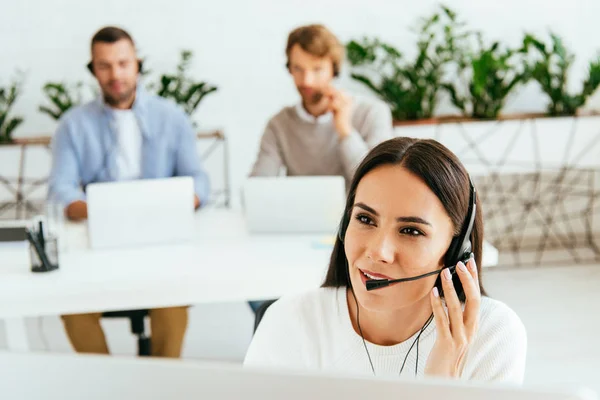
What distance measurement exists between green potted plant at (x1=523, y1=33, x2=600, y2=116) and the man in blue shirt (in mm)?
2158

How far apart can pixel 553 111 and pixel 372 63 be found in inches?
42.4

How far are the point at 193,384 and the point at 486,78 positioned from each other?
3.86m

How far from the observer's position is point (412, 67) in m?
4.30

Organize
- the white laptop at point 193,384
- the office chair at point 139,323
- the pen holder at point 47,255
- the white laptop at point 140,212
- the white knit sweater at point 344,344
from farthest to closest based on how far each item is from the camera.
A: 1. the office chair at point 139,323
2. the white laptop at point 140,212
3. the pen holder at point 47,255
4. the white knit sweater at point 344,344
5. the white laptop at point 193,384

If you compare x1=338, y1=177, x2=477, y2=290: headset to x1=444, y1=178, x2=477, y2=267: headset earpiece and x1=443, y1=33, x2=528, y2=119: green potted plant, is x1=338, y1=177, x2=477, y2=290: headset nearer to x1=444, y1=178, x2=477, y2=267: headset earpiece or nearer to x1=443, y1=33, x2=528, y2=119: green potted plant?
x1=444, y1=178, x2=477, y2=267: headset earpiece

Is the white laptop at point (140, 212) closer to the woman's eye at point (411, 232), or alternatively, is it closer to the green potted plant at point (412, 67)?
the woman's eye at point (411, 232)

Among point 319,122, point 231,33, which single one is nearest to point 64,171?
point 319,122

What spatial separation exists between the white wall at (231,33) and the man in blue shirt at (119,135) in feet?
4.26

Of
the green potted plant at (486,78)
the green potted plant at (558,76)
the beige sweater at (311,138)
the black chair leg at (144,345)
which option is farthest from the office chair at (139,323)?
the green potted plant at (558,76)

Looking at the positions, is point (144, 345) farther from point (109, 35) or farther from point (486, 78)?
point (486, 78)

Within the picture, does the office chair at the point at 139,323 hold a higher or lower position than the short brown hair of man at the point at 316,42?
lower

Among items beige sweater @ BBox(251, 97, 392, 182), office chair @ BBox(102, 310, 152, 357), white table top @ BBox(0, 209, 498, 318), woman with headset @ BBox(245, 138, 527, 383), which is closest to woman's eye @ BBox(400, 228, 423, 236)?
woman with headset @ BBox(245, 138, 527, 383)

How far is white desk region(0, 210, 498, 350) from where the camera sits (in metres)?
1.98

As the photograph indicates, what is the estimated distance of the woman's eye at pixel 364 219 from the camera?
1296mm
